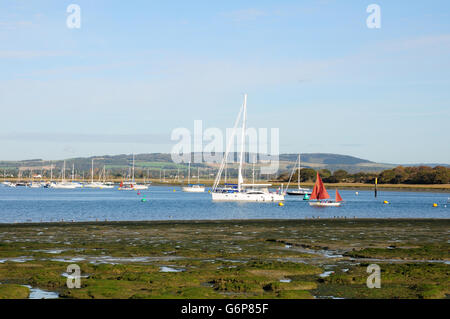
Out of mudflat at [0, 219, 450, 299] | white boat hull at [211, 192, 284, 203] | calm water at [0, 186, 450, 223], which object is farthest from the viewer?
white boat hull at [211, 192, 284, 203]

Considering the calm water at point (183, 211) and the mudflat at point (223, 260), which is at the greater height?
the mudflat at point (223, 260)

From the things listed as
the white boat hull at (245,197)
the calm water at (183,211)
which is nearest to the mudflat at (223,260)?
the calm water at (183,211)

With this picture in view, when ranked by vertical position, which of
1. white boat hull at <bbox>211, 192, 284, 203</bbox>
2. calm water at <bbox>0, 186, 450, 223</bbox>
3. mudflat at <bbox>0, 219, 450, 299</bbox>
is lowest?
calm water at <bbox>0, 186, 450, 223</bbox>

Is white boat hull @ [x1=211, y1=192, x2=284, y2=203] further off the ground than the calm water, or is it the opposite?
white boat hull @ [x1=211, y1=192, x2=284, y2=203]

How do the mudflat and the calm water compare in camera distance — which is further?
the calm water

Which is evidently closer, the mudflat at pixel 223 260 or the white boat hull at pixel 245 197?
the mudflat at pixel 223 260

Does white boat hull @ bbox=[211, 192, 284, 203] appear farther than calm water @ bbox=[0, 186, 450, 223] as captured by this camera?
Yes

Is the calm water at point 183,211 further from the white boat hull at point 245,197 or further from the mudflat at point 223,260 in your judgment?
the mudflat at point 223,260

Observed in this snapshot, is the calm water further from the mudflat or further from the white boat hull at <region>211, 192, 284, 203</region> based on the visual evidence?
the mudflat

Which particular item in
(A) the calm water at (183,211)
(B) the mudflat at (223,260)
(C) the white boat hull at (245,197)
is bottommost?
(A) the calm water at (183,211)

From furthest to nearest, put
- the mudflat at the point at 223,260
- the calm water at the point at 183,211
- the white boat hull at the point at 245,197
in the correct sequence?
the white boat hull at the point at 245,197, the calm water at the point at 183,211, the mudflat at the point at 223,260

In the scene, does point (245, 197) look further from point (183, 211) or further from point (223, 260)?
point (223, 260)

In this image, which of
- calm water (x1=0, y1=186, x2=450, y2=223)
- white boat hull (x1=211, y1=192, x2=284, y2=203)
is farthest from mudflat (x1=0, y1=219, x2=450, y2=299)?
white boat hull (x1=211, y1=192, x2=284, y2=203)

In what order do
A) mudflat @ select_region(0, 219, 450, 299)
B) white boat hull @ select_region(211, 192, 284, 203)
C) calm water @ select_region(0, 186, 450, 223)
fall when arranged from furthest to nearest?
white boat hull @ select_region(211, 192, 284, 203), calm water @ select_region(0, 186, 450, 223), mudflat @ select_region(0, 219, 450, 299)
